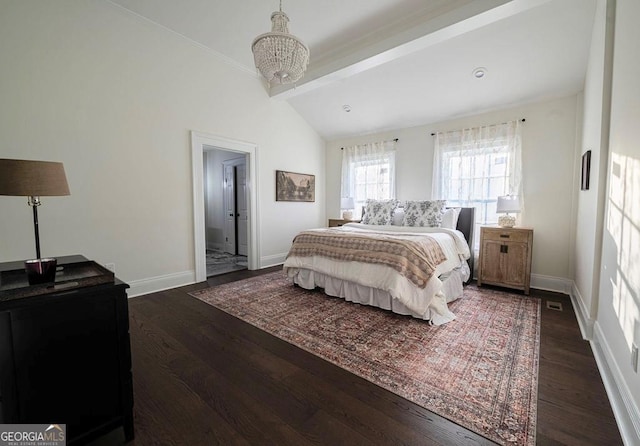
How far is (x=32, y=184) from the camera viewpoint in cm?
125

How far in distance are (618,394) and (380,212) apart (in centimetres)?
319

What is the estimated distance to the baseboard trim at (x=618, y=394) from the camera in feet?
4.14

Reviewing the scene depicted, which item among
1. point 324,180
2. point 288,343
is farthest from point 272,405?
point 324,180

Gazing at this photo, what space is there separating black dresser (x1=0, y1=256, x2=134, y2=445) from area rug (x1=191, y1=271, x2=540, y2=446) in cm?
125

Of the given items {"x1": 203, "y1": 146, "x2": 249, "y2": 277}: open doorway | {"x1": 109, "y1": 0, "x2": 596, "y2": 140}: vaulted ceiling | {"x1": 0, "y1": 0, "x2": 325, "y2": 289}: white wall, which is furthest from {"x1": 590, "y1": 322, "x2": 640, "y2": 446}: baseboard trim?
{"x1": 203, "y1": 146, "x2": 249, "y2": 277}: open doorway

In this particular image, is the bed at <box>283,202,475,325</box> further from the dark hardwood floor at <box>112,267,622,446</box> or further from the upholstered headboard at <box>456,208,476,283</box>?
the dark hardwood floor at <box>112,267,622,446</box>

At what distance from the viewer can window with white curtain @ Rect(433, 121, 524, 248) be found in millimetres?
3787

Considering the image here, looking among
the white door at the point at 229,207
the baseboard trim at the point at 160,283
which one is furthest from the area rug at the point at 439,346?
the white door at the point at 229,207

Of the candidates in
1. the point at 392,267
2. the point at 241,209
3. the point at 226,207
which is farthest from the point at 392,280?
the point at 226,207

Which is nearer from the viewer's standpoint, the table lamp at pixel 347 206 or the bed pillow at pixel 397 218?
the bed pillow at pixel 397 218

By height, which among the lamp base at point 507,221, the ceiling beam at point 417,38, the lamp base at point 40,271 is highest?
the ceiling beam at point 417,38

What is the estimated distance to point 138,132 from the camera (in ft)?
10.7

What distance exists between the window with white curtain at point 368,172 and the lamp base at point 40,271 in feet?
14.8

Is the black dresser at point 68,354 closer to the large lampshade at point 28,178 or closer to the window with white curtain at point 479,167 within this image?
the large lampshade at point 28,178
